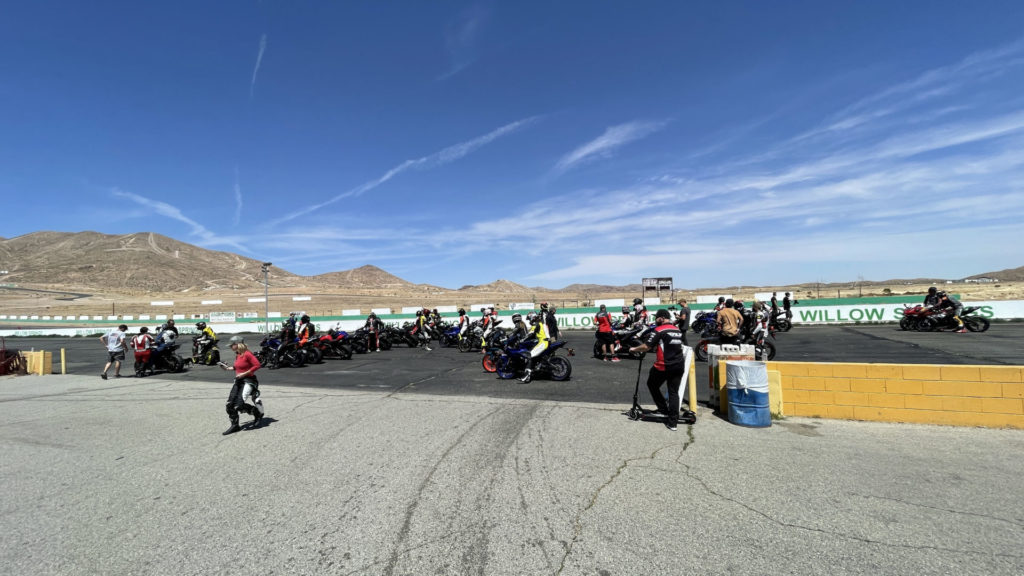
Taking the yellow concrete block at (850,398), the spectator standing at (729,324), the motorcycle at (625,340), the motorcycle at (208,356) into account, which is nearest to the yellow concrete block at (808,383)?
the yellow concrete block at (850,398)

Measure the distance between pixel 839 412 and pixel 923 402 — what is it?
102 centimetres

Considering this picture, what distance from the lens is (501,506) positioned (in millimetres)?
4035

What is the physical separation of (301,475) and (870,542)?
5.22 m

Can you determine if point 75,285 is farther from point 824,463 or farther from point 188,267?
point 824,463

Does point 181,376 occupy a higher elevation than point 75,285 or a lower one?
lower

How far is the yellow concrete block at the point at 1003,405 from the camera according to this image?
6.04 metres

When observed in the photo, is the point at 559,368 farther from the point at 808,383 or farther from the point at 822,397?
the point at 822,397

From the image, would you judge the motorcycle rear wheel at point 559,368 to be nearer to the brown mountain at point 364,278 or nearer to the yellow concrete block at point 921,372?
the yellow concrete block at point 921,372

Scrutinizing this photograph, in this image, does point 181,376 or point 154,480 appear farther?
point 181,376

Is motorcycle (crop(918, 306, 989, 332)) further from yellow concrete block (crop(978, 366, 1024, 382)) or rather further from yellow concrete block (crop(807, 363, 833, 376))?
yellow concrete block (crop(807, 363, 833, 376))

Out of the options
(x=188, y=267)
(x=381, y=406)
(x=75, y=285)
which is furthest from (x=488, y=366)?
(x=188, y=267)

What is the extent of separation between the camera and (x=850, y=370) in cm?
679

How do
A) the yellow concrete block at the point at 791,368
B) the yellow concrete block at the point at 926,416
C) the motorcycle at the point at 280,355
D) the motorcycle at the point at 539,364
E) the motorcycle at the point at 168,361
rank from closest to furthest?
the yellow concrete block at the point at 926,416, the yellow concrete block at the point at 791,368, the motorcycle at the point at 539,364, the motorcycle at the point at 168,361, the motorcycle at the point at 280,355

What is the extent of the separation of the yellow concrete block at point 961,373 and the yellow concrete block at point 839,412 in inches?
48.5
